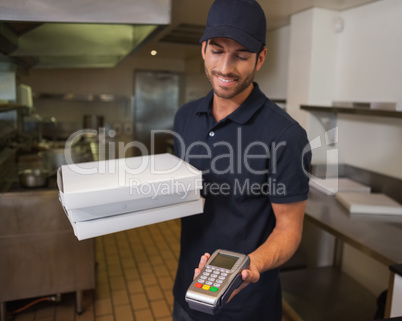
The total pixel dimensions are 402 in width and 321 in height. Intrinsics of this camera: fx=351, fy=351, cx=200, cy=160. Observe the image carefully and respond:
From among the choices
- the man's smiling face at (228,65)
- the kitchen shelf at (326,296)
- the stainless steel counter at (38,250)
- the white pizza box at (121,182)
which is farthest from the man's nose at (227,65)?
the kitchen shelf at (326,296)

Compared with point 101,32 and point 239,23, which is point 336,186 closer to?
point 239,23

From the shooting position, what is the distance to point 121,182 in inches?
33.7

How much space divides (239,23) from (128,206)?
1.77 feet

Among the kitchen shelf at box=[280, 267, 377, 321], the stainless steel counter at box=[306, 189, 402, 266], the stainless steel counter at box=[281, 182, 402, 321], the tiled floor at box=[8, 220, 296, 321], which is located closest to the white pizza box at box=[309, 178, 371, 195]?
the stainless steel counter at box=[281, 182, 402, 321]

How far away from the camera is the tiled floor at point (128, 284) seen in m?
2.03

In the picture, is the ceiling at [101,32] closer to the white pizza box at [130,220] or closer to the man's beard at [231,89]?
the man's beard at [231,89]

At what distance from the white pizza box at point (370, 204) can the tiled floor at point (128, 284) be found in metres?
0.77

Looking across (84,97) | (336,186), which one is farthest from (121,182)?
(84,97)

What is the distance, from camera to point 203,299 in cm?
63

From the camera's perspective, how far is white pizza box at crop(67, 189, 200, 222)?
823mm

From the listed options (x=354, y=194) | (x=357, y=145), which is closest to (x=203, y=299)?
(x=354, y=194)

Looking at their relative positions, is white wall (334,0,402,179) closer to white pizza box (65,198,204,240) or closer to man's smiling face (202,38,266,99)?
man's smiling face (202,38,266,99)

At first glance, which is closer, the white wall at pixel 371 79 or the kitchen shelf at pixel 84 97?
the white wall at pixel 371 79

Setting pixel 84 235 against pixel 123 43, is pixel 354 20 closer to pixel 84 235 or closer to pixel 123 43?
pixel 123 43
